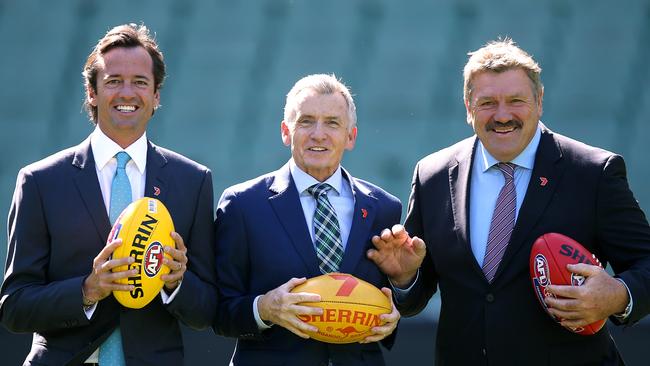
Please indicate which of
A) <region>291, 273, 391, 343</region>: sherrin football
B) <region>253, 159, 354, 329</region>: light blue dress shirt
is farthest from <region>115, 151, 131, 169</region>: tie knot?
<region>291, 273, 391, 343</region>: sherrin football

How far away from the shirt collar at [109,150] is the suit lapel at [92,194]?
1.8 inches

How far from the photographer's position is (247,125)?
6.68m

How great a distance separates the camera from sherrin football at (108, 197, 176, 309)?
11.0 ft

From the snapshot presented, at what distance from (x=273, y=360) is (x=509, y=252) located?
1.04 m

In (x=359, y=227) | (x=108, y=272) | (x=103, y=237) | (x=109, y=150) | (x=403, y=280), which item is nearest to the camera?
(x=108, y=272)

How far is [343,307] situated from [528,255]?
2.75ft

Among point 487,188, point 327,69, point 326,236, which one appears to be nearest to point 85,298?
point 326,236

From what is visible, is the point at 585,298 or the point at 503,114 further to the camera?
the point at 503,114

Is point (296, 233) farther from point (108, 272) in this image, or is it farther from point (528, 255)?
point (528, 255)

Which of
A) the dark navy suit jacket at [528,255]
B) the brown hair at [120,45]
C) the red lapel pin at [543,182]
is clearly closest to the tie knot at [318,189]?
the dark navy suit jacket at [528,255]

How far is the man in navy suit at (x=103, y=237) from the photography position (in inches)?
135

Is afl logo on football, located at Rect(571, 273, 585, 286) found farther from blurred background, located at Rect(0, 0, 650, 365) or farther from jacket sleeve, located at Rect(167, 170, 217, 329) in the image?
blurred background, located at Rect(0, 0, 650, 365)

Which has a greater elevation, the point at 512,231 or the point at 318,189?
the point at 318,189

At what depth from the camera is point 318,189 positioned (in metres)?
3.84
